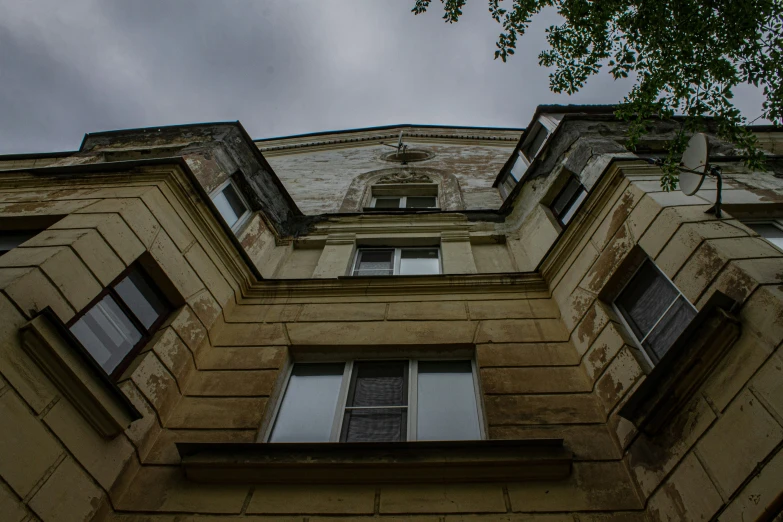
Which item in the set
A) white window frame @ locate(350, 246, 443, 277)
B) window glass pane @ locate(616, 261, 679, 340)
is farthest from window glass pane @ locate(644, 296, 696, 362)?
white window frame @ locate(350, 246, 443, 277)

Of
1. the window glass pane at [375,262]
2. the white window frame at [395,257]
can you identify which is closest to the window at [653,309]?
the white window frame at [395,257]

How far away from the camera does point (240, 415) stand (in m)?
4.93

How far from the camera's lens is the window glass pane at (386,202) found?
12391 millimetres

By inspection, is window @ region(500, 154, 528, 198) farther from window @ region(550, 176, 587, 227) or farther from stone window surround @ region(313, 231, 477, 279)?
stone window surround @ region(313, 231, 477, 279)

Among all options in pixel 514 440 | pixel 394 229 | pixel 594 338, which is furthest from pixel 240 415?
pixel 394 229

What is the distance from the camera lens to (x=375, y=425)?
4914mm

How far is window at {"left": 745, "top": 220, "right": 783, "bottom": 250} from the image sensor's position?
5316 mm

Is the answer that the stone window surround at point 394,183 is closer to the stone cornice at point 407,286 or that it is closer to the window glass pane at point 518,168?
the window glass pane at point 518,168

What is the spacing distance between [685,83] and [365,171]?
383 inches

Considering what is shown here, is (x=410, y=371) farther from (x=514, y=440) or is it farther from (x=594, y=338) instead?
(x=594, y=338)

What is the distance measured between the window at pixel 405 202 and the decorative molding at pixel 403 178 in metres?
0.61

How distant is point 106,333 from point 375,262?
4893 millimetres

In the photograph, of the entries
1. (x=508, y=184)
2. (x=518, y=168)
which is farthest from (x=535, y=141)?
(x=508, y=184)

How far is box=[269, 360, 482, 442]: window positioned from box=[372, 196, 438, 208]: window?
7.15 meters
